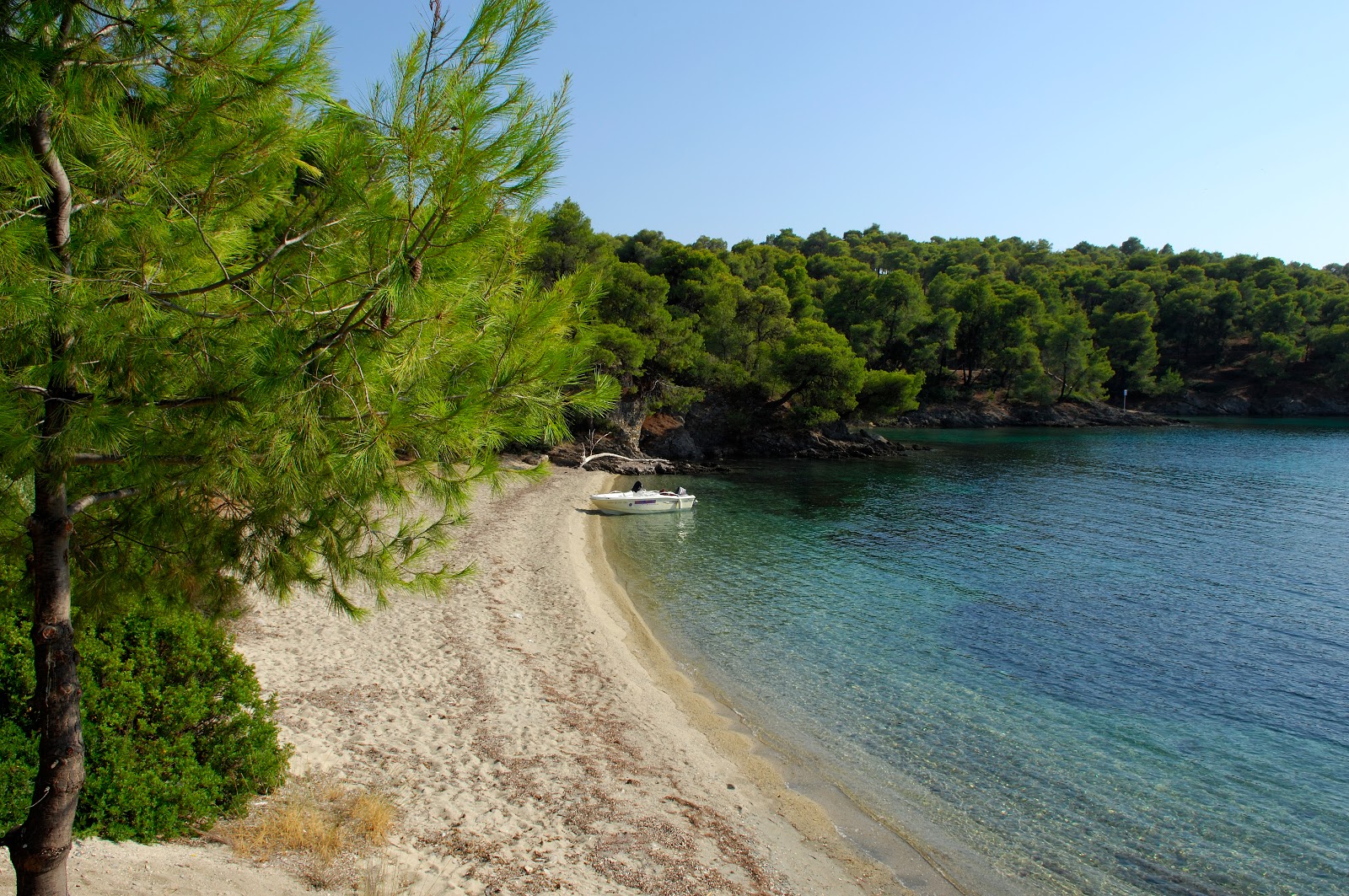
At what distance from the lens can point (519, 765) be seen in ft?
26.3

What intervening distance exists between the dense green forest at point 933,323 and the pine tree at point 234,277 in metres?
28.8

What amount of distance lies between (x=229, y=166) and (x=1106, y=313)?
3592 inches

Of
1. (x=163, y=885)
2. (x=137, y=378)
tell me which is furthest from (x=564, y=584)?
(x=137, y=378)

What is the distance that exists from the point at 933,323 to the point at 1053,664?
194 feet

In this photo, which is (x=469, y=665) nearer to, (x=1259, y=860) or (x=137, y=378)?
(x=137, y=378)

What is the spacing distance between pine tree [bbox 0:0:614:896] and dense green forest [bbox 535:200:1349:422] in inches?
1133

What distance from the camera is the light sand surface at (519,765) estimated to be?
19.6ft

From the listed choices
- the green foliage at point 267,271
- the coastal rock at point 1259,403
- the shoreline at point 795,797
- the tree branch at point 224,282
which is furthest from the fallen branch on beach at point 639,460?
the coastal rock at point 1259,403

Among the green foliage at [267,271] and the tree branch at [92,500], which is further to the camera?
the tree branch at [92,500]

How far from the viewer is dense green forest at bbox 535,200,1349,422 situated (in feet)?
139

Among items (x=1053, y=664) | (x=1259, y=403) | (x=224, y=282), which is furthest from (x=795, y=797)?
(x=1259, y=403)

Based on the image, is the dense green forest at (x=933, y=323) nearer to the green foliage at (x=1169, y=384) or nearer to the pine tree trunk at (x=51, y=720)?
the green foliage at (x=1169, y=384)

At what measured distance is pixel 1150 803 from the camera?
8688mm

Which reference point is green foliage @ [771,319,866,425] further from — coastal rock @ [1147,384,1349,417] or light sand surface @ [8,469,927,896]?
coastal rock @ [1147,384,1349,417]
